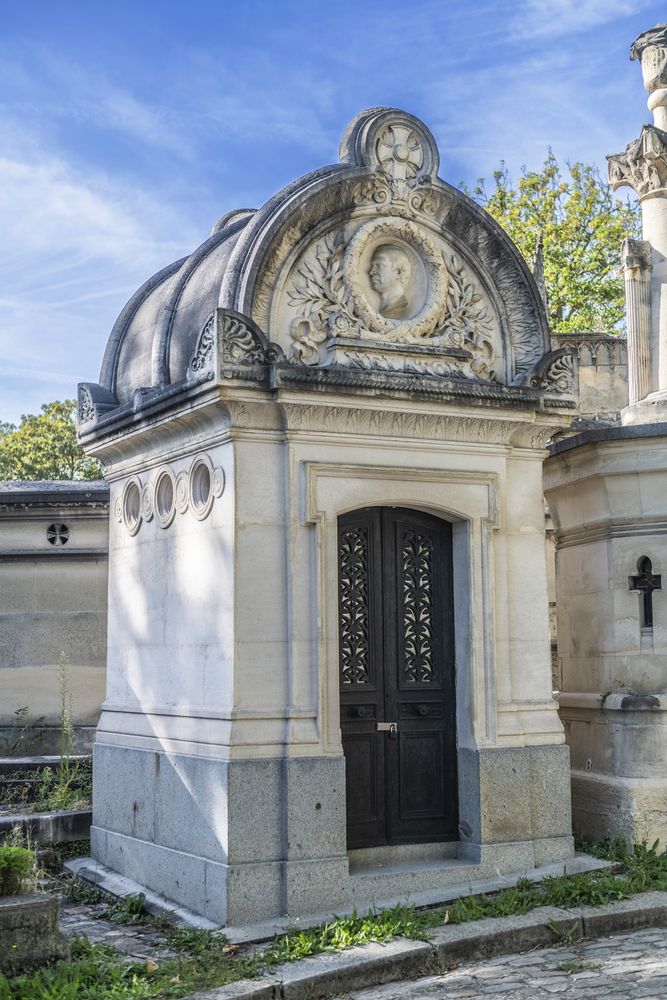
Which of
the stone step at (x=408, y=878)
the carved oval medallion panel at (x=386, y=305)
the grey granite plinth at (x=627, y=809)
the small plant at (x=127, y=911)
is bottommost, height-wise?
the small plant at (x=127, y=911)

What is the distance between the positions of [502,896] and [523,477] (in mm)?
3144

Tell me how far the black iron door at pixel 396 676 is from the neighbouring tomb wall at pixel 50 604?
14.2ft

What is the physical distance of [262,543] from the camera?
8289mm

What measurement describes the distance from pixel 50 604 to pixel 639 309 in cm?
650

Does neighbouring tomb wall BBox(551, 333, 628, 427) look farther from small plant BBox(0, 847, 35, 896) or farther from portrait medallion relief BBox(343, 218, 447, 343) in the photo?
small plant BBox(0, 847, 35, 896)

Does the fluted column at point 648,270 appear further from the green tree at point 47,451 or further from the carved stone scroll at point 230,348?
the green tree at point 47,451

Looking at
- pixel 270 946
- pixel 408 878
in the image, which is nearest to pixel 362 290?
pixel 408 878

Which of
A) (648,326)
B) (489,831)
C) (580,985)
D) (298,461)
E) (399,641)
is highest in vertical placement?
(648,326)

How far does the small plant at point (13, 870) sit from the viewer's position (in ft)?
23.0

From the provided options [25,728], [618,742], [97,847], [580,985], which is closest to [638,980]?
[580,985]

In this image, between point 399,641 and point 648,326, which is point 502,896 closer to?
point 399,641

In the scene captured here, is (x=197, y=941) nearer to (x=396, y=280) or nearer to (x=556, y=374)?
(x=396, y=280)

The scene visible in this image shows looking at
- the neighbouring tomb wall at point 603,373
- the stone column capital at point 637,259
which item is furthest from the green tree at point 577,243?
the stone column capital at point 637,259

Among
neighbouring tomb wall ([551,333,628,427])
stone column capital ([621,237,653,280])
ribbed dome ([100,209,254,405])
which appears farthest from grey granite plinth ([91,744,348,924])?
neighbouring tomb wall ([551,333,628,427])
